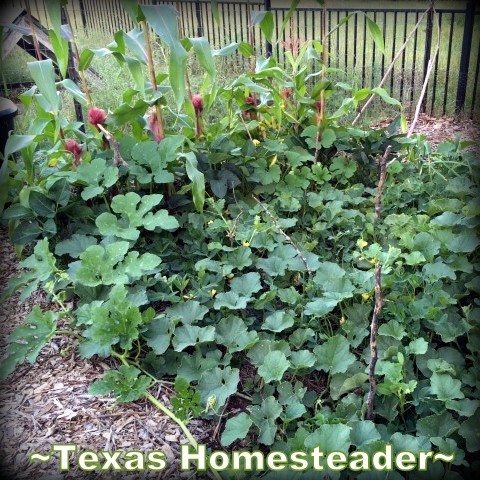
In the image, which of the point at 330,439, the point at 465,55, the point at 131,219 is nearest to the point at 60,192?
the point at 131,219

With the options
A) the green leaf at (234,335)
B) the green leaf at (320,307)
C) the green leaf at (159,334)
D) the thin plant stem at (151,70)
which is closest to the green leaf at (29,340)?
the green leaf at (159,334)

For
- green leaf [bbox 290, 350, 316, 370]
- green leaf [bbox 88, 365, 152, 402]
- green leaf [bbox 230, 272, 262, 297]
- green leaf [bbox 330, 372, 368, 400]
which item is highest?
green leaf [bbox 230, 272, 262, 297]

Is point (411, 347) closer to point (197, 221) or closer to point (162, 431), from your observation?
point (162, 431)

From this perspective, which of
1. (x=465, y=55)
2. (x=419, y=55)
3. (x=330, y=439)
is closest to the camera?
(x=330, y=439)

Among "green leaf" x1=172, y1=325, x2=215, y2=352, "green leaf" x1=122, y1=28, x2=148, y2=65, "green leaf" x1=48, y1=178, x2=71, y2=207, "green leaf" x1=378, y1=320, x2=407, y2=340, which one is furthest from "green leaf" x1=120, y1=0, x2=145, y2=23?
"green leaf" x1=378, y1=320, x2=407, y2=340

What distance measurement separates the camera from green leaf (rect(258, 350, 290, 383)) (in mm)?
1326

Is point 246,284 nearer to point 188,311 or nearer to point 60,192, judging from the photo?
point 188,311

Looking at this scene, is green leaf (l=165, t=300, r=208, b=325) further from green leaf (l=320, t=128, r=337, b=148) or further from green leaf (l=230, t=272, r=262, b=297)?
green leaf (l=320, t=128, r=337, b=148)

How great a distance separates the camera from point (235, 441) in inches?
51.9

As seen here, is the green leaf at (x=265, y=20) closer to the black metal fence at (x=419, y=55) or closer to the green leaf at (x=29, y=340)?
the black metal fence at (x=419, y=55)

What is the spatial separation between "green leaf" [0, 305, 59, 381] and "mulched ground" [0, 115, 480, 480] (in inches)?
3.8

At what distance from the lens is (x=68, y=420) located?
4.43ft

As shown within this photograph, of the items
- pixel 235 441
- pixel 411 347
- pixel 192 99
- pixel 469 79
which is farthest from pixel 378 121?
pixel 235 441

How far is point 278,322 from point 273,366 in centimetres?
18
